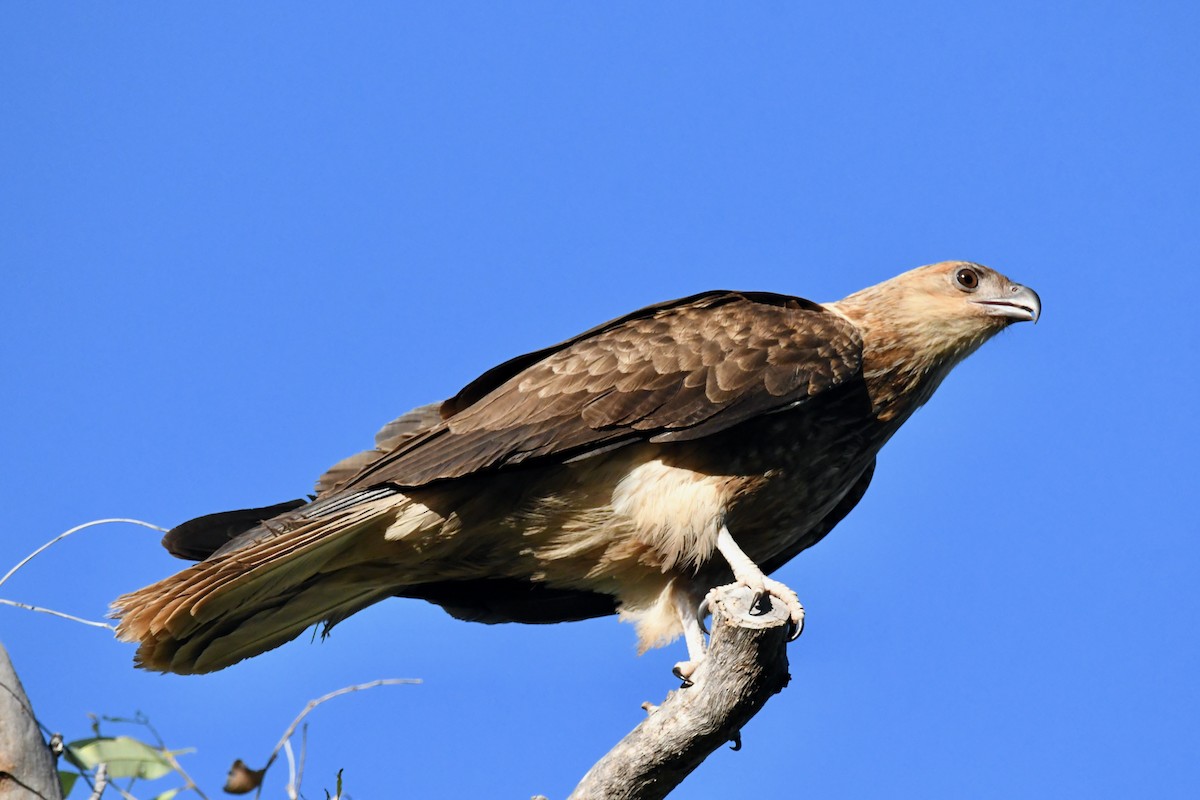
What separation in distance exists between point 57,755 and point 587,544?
106 inches

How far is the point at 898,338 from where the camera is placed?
21.0ft

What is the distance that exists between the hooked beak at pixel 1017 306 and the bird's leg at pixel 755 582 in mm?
1932

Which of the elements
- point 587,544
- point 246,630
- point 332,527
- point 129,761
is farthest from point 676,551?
point 129,761

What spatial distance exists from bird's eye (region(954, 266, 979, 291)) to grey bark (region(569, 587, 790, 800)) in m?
2.56

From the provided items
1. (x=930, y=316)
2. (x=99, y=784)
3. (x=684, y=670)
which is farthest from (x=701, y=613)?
(x=99, y=784)

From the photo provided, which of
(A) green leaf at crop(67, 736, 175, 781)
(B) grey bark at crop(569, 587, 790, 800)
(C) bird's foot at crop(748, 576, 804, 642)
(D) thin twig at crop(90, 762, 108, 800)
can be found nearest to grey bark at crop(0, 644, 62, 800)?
(D) thin twig at crop(90, 762, 108, 800)

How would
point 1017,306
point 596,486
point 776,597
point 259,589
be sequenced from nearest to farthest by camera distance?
point 776,597, point 259,589, point 596,486, point 1017,306

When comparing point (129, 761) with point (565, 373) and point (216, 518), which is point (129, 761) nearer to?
point (216, 518)

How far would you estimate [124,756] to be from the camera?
4.14 meters

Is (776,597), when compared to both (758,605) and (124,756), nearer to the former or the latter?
(758,605)

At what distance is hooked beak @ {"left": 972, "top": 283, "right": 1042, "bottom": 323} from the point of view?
22.0 feet

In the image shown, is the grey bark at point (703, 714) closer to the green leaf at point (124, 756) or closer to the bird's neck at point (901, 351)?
the green leaf at point (124, 756)

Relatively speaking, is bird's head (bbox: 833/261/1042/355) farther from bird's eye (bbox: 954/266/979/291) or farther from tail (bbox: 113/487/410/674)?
tail (bbox: 113/487/410/674)

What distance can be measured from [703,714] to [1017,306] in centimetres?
296
